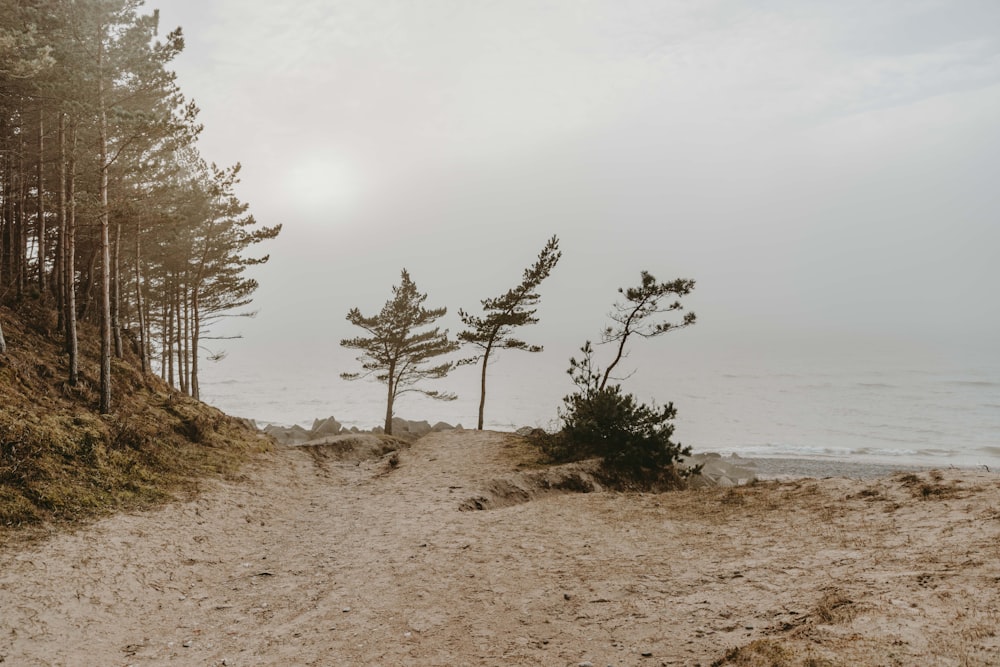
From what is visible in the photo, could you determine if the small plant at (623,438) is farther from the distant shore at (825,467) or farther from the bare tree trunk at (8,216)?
the bare tree trunk at (8,216)

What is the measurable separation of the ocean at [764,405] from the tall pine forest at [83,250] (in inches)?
605

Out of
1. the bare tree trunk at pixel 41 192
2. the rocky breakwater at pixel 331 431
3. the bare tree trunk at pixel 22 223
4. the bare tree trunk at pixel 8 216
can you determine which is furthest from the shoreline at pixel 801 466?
the bare tree trunk at pixel 8 216


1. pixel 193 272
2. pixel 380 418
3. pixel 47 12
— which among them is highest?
pixel 47 12

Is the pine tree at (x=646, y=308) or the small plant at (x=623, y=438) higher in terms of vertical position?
the pine tree at (x=646, y=308)

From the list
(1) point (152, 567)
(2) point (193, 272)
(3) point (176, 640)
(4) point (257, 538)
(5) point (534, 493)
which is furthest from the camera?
(2) point (193, 272)

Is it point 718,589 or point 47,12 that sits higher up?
point 47,12

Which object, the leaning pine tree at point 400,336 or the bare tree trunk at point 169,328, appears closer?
the bare tree trunk at point 169,328

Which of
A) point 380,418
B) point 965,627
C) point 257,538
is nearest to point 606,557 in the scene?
point 965,627

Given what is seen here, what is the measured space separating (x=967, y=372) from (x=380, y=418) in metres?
127

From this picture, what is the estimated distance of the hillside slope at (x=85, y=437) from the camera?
9258mm

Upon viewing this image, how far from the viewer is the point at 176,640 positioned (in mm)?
6527

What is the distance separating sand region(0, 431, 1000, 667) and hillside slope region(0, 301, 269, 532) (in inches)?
38.7

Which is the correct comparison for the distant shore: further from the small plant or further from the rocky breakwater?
the rocky breakwater

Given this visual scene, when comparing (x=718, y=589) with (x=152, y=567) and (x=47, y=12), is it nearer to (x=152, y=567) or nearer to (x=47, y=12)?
(x=152, y=567)
